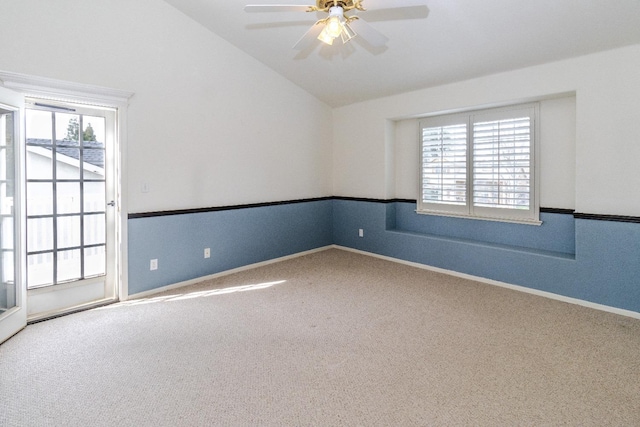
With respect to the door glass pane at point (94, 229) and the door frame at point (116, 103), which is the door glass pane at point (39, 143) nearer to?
the door frame at point (116, 103)

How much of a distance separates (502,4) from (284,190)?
3302 mm

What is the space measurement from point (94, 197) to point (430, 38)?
365 cm

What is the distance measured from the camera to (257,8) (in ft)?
7.72

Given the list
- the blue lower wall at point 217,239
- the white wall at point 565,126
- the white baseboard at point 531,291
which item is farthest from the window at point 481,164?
the blue lower wall at point 217,239

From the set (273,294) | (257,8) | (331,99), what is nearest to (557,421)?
(273,294)

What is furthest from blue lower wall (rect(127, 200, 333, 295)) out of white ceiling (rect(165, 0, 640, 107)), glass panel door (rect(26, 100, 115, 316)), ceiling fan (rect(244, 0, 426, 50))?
ceiling fan (rect(244, 0, 426, 50))

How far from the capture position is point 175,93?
3.83 m

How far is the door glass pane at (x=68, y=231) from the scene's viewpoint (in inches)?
128

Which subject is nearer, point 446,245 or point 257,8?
point 257,8

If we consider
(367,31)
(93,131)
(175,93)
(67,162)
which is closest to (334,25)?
(367,31)

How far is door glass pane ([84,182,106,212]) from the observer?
11.1 ft

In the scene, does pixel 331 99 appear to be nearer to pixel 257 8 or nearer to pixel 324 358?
pixel 257 8

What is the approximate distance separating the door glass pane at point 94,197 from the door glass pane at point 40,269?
1.75 feet

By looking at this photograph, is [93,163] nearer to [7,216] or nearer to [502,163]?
[7,216]
